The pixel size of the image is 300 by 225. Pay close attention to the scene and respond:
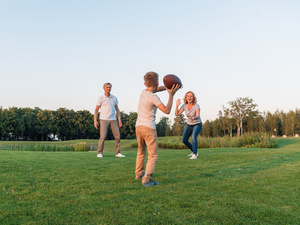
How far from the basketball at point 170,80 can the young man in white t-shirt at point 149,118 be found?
8.7 inches

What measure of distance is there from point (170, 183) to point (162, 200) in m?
1.01

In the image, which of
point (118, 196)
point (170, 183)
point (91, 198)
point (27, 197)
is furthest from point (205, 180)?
point (27, 197)

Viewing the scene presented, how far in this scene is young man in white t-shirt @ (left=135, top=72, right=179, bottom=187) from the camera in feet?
12.6

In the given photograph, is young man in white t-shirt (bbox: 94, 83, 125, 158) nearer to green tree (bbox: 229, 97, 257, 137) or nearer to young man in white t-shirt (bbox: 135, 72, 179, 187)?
young man in white t-shirt (bbox: 135, 72, 179, 187)

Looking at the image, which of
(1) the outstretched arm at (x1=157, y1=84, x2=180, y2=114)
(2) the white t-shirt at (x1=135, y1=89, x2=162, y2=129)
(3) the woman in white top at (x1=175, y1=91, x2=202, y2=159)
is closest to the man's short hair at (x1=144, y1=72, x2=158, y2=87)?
(2) the white t-shirt at (x1=135, y1=89, x2=162, y2=129)

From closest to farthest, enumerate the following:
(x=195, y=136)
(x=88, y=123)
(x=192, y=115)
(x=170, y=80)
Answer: (x=170, y=80), (x=195, y=136), (x=192, y=115), (x=88, y=123)

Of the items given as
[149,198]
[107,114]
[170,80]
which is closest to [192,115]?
[107,114]

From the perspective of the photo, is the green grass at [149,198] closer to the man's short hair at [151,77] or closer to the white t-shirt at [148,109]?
the white t-shirt at [148,109]

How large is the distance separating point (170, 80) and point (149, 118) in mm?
856

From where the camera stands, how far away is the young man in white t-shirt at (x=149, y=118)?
383cm

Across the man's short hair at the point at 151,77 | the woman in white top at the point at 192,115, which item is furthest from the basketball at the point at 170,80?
the woman in white top at the point at 192,115

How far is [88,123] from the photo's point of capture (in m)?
50.7

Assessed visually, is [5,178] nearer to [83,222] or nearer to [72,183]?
[72,183]

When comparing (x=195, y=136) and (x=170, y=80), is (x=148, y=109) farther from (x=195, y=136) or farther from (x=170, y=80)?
(x=195, y=136)
